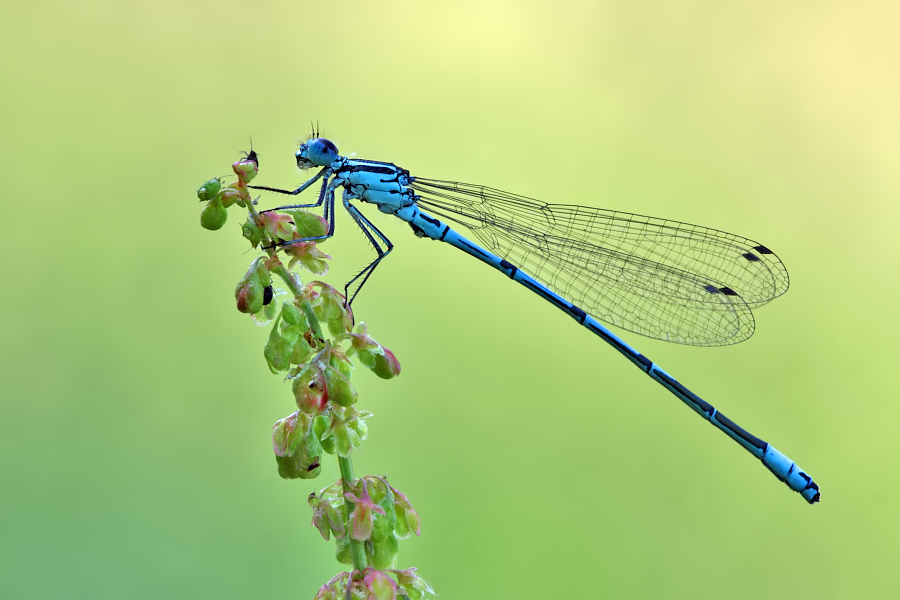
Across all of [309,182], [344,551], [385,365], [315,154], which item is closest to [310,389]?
[385,365]

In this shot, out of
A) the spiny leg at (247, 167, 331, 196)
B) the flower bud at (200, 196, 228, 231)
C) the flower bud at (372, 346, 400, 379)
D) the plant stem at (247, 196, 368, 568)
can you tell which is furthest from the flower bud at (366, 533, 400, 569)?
the spiny leg at (247, 167, 331, 196)

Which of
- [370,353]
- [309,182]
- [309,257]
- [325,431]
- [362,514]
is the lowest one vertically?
[362,514]

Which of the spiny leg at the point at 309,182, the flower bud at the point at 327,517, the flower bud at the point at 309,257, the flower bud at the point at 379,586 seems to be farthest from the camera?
the spiny leg at the point at 309,182

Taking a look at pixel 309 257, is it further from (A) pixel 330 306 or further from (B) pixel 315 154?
(B) pixel 315 154

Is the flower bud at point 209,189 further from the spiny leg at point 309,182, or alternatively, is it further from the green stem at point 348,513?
the spiny leg at point 309,182

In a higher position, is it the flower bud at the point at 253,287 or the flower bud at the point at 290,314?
the flower bud at the point at 253,287

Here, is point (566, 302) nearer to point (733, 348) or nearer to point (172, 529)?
point (733, 348)

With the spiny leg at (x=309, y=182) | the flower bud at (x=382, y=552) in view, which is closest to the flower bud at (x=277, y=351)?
the flower bud at (x=382, y=552)

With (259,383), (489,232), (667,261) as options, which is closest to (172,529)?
(259,383)
